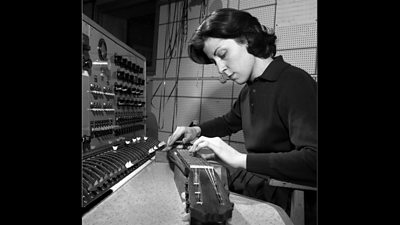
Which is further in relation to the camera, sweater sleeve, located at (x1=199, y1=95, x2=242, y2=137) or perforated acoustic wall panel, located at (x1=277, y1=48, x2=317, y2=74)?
sweater sleeve, located at (x1=199, y1=95, x2=242, y2=137)

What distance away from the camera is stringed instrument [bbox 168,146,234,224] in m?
0.52

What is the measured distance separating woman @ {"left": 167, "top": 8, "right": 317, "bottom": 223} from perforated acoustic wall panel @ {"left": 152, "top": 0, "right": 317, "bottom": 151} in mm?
254

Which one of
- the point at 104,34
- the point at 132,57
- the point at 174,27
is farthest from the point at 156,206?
the point at 174,27

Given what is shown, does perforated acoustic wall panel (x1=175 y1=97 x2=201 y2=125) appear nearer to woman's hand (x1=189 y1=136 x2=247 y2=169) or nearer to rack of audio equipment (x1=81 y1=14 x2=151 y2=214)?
rack of audio equipment (x1=81 y1=14 x2=151 y2=214)

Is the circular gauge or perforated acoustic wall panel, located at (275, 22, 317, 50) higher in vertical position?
perforated acoustic wall panel, located at (275, 22, 317, 50)

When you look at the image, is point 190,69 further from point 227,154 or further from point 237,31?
point 227,154

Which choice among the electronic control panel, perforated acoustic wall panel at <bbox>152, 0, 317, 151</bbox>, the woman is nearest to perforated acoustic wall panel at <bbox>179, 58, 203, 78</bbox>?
perforated acoustic wall panel at <bbox>152, 0, 317, 151</bbox>
